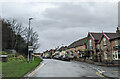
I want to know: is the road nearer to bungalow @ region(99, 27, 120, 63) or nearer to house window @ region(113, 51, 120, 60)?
house window @ region(113, 51, 120, 60)

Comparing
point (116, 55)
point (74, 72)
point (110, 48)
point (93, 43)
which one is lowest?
point (74, 72)

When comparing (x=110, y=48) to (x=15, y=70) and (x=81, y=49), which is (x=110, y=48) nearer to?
(x=81, y=49)

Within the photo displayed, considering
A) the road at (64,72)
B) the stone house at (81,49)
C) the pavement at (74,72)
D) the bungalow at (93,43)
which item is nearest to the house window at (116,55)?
the bungalow at (93,43)

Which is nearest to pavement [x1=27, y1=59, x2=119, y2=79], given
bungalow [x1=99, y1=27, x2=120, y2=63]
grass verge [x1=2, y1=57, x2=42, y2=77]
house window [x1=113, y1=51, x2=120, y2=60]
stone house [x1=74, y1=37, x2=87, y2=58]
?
grass verge [x1=2, y1=57, x2=42, y2=77]

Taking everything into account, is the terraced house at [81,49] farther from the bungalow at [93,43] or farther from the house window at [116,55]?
the house window at [116,55]

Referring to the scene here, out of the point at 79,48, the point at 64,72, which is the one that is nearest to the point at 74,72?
the point at 64,72

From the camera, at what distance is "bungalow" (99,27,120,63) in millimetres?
26603

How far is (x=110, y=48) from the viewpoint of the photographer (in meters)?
28.8

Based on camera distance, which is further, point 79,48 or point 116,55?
point 79,48

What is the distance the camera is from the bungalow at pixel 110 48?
2660 centimetres

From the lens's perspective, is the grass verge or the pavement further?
the pavement

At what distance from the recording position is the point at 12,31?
40.3 m

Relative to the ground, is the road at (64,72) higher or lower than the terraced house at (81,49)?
lower

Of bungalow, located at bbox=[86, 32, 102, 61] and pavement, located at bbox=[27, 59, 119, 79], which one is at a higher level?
bungalow, located at bbox=[86, 32, 102, 61]
